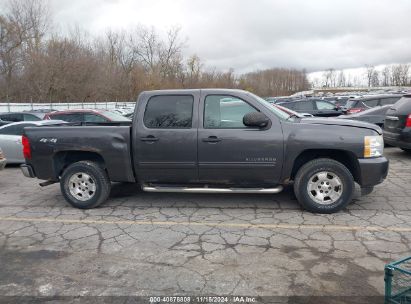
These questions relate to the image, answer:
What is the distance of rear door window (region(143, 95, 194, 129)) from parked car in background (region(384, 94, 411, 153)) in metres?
5.88

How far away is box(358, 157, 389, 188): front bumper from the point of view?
478 centimetres

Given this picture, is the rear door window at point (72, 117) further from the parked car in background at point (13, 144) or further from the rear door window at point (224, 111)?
the rear door window at point (224, 111)

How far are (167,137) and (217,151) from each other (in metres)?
0.77

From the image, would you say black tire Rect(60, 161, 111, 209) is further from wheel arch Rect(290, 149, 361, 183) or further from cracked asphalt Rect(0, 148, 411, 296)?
wheel arch Rect(290, 149, 361, 183)

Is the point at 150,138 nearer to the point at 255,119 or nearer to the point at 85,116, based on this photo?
the point at 255,119

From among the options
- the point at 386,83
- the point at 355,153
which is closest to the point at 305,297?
the point at 355,153

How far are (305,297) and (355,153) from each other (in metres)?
2.52

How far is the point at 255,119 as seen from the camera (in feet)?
15.9

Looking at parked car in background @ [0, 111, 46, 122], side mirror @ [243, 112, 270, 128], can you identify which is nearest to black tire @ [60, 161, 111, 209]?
side mirror @ [243, 112, 270, 128]

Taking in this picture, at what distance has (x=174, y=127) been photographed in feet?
16.9

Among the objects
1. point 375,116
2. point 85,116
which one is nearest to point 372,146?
point 375,116

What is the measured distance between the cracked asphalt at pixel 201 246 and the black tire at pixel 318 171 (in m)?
0.14

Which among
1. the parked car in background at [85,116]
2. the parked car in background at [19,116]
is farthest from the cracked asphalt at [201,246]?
the parked car in background at [19,116]

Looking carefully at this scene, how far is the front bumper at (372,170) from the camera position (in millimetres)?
4781
